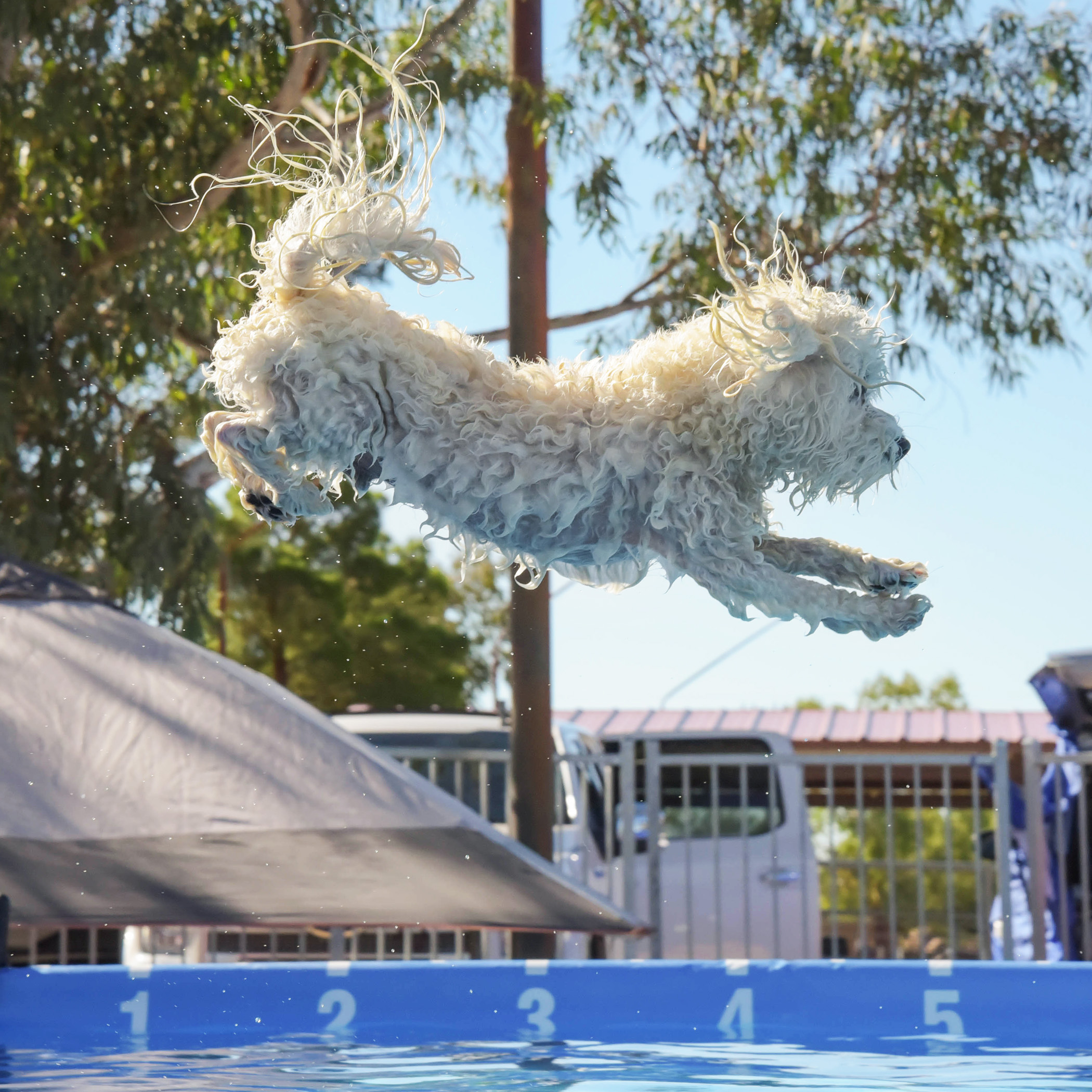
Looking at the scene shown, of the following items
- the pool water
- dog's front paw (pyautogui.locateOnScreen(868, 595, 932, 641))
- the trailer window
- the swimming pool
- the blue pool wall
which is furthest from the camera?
the trailer window

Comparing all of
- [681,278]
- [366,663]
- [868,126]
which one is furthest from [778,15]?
[366,663]

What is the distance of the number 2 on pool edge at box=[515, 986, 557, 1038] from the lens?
14.3 feet

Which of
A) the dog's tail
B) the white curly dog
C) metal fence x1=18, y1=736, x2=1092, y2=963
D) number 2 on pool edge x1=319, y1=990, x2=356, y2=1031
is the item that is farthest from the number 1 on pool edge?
the dog's tail

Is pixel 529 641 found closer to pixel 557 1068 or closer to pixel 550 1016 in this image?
pixel 550 1016

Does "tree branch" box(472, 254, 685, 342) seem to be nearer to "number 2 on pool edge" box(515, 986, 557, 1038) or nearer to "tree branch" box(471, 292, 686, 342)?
"tree branch" box(471, 292, 686, 342)

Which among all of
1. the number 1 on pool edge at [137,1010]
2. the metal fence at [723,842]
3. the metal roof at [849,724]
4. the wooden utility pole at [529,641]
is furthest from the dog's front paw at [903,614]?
the metal roof at [849,724]

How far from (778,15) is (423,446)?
7.44 meters

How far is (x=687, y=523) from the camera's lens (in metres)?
2.20

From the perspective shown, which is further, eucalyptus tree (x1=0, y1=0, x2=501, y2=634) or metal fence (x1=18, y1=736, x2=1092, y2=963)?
eucalyptus tree (x1=0, y1=0, x2=501, y2=634)

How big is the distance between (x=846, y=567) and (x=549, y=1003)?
8.06 feet

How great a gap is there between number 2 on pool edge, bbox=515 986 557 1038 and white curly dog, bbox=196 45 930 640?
2.46 m

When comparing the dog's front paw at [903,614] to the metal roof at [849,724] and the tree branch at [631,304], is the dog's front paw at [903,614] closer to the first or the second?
the tree branch at [631,304]

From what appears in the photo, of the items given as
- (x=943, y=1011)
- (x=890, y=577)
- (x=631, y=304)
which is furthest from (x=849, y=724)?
(x=890, y=577)

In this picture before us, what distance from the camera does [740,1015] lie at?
4312mm
